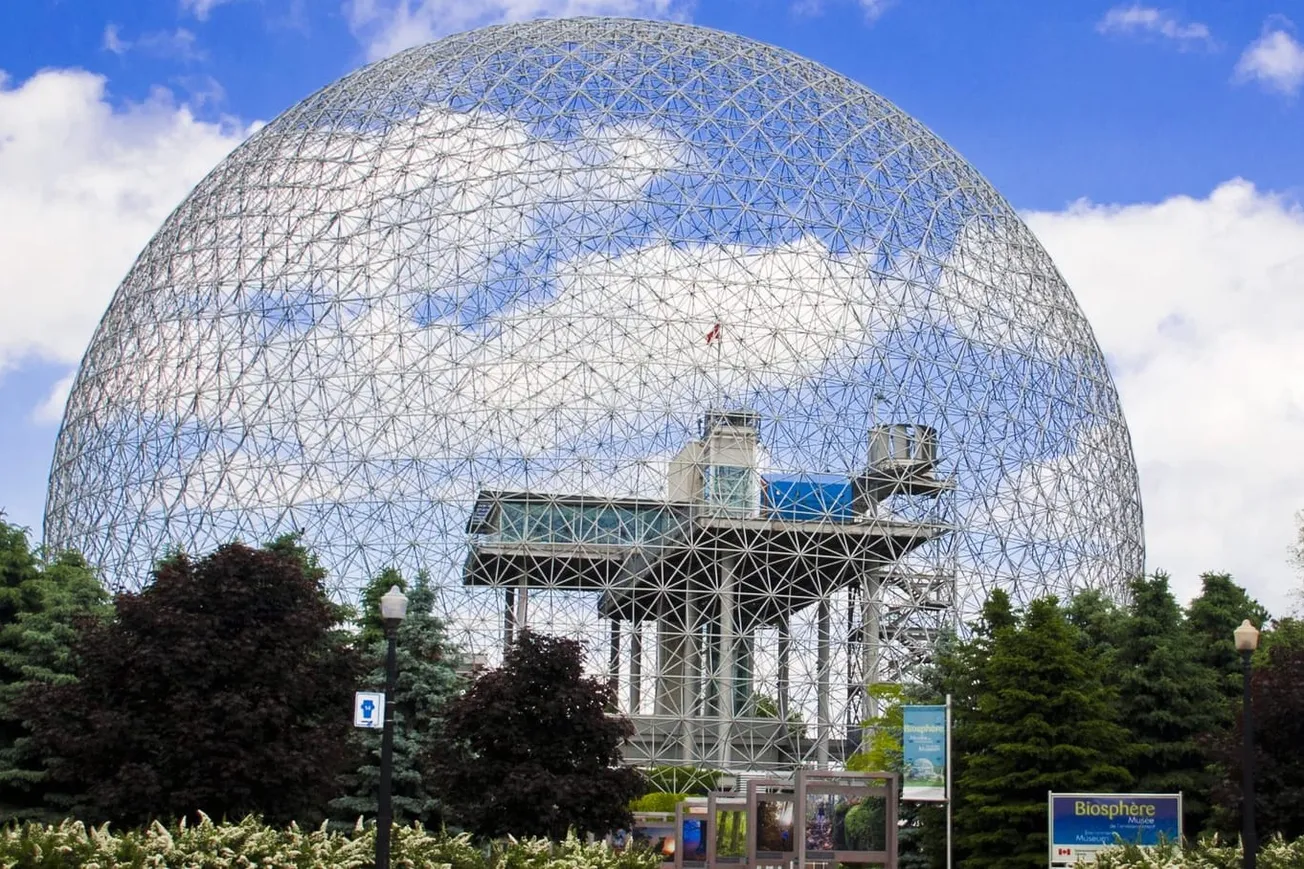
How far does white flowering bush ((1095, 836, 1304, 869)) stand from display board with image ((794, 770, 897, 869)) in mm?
7344

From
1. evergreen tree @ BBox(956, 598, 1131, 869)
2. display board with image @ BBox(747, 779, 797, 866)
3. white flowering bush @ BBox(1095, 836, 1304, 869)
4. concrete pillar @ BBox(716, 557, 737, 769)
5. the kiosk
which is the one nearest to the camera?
white flowering bush @ BBox(1095, 836, 1304, 869)

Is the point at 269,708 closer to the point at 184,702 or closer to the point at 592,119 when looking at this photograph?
the point at 184,702

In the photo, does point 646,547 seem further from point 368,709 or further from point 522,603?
point 368,709

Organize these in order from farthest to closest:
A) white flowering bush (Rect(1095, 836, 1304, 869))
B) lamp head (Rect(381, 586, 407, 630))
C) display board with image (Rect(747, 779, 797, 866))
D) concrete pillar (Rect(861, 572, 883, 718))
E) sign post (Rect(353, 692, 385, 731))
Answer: concrete pillar (Rect(861, 572, 883, 718)), display board with image (Rect(747, 779, 797, 866)), white flowering bush (Rect(1095, 836, 1304, 869)), sign post (Rect(353, 692, 385, 731)), lamp head (Rect(381, 586, 407, 630))

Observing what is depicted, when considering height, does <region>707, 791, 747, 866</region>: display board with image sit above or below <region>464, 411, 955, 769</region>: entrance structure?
below

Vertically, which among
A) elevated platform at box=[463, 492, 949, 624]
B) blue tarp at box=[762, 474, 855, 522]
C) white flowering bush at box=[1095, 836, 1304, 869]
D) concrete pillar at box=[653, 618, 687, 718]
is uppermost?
blue tarp at box=[762, 474, 855, 522]

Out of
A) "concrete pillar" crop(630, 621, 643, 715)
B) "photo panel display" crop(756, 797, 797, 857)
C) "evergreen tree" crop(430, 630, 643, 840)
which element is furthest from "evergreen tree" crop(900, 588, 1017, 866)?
"concrete pillar" crop(630, 621, 643, 715)

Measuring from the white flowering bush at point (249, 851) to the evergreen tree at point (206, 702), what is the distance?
4.38 m

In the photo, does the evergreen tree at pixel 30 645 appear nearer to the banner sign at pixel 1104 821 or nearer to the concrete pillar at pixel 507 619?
→ the concrete pillar at pixel 507 619

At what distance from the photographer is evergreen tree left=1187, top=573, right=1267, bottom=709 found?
32.0 meters

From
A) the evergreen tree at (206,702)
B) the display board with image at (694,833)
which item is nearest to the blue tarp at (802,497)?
the display board with image at (694,833)

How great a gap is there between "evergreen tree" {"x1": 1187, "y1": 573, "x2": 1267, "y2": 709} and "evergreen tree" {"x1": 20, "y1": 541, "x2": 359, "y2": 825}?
691 inches

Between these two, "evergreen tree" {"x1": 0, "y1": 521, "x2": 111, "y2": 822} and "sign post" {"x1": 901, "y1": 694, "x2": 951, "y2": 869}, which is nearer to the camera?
"sign post" {"x1": 901, "y1": 694, "x2": 951, "y2": 869}

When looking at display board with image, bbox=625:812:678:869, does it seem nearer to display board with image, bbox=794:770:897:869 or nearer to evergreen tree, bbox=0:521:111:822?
display board with image, bbox=794:770:897:869
